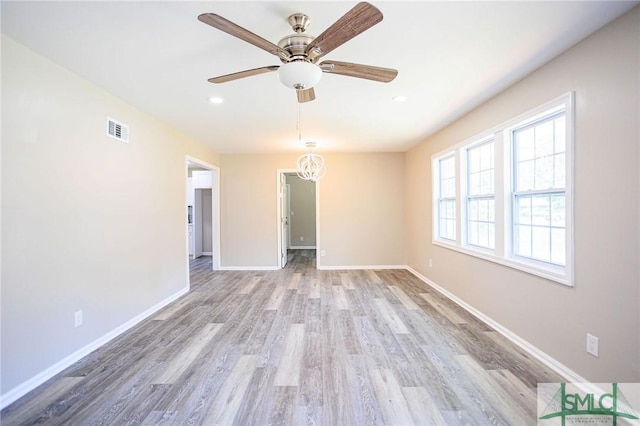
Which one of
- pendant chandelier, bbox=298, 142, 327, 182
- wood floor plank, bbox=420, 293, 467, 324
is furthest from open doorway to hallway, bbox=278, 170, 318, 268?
wood floor plank, bbox=420, 293, 467, 324

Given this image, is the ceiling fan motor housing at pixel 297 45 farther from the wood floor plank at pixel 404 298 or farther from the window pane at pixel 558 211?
the wood floor plank at pixel 404 298

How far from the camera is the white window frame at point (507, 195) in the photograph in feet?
6.86

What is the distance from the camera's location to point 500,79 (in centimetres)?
257

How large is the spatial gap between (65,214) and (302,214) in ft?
24.0

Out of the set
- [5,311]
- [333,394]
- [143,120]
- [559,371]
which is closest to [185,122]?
[143,120]

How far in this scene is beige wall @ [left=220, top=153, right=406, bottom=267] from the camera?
5961 millimetres

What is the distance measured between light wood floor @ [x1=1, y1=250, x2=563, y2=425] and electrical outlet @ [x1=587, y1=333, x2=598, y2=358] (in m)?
0.37

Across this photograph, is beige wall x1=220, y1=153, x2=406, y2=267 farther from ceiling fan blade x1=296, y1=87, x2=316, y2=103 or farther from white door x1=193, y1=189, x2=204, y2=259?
ceiling fan blade x1=296, y1=87, x2=316, y2=103

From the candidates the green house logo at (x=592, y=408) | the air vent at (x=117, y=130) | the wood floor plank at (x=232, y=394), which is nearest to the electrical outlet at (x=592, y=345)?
the green house logo at (x=592, y=408)

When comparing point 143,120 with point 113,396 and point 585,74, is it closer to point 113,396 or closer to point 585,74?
point 113,396

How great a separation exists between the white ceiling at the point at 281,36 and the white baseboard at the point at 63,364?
236cm

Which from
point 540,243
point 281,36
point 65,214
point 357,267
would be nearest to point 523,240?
point 540,243

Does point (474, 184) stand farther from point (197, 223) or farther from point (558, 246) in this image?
point (197, 223)

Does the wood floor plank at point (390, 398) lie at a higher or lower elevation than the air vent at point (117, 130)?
lower
